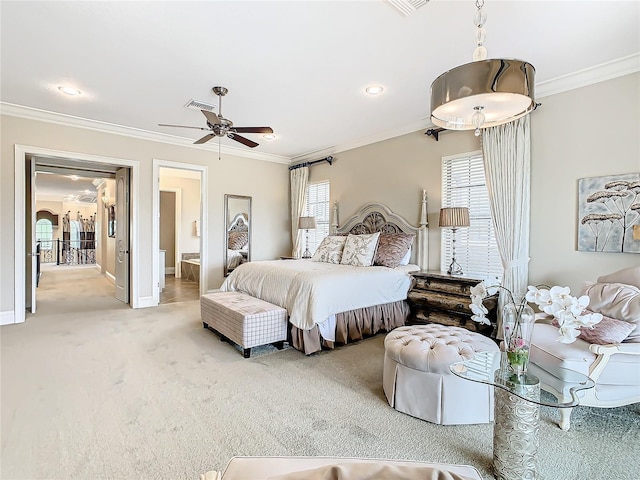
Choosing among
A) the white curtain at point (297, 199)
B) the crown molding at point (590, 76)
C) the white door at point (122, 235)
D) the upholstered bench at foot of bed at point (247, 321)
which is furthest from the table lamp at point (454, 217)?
the white door at point (122, 235)

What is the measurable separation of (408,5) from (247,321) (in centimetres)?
291

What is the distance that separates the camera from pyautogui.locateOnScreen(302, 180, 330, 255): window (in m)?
6.37

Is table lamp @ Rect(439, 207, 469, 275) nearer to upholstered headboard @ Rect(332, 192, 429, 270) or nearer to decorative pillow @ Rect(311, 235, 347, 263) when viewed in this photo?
upholstered headboard @ Rect(332, 192, 429, 270)

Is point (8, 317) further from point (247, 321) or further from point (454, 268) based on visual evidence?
point (454, 268)

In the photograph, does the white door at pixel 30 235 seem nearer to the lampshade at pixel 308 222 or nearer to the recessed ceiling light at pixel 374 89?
the lampshade at pixel 308 222

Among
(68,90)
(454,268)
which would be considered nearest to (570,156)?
(454,268)

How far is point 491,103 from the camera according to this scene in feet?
6.33

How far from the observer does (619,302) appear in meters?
2.38

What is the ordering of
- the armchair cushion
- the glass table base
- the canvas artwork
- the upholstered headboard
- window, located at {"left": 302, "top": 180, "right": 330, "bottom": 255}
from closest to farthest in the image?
the glass table base → the armchair cushion → the canvas artwork → the upholstered headboard → window, located at {"left": 302, "top": 180, "right": 330, "bottom": 255}

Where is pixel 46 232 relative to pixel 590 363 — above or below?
above

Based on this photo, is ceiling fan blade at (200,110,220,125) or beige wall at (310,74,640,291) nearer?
beige wall at (310,74,640,291)

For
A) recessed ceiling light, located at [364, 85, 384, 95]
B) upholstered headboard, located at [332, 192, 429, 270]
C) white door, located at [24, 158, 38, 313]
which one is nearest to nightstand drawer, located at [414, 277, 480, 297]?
upholstered headboard, located at [332, 192, 429, 270]

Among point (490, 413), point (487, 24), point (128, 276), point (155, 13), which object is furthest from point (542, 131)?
point (128, 276)

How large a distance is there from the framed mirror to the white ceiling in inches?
89.8
